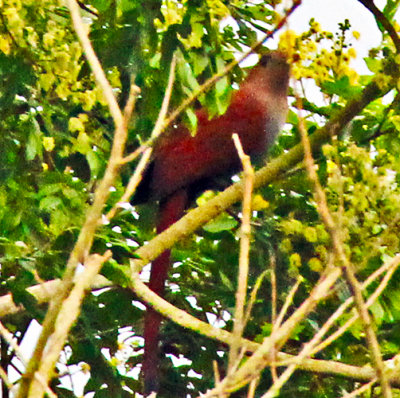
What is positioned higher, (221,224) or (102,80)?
(221,224)

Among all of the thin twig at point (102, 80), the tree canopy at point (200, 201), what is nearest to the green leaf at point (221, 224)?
the tree canopy at point (200, 201)

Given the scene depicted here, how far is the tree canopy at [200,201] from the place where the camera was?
2.09 meters

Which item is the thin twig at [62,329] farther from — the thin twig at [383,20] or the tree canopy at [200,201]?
the thin twig at [383,20]

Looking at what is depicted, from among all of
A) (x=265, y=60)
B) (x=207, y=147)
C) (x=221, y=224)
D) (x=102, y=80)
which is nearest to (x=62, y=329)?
(x=102, y=80)

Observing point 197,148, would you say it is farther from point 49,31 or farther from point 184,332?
point 49,31

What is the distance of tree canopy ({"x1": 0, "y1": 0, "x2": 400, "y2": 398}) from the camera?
2088mm

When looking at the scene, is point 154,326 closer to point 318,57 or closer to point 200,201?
point 200,201

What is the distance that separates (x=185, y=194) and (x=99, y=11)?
111cm

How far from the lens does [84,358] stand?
8.79 ft

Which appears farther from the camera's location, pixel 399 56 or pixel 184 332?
pixel 184 332

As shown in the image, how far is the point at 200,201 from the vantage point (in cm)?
296

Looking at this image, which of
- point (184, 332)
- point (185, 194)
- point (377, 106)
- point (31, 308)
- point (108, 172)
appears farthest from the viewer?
point (185, 194)

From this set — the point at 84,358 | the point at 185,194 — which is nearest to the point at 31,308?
the point at 84,358

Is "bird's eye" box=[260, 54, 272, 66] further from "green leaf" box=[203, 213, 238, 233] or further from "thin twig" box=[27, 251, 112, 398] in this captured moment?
"thin twig" box=[27, 251, 112, 398]
